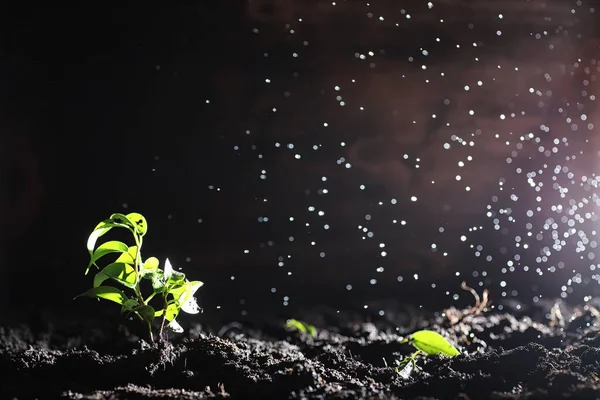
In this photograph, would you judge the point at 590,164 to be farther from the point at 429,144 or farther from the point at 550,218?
the point at 429,144

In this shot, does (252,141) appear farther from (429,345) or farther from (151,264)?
(429,345)

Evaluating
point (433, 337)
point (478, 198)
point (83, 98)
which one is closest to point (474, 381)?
point (433, 337)

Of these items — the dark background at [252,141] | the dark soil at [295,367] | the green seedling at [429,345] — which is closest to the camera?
the dark soil at [295,367]

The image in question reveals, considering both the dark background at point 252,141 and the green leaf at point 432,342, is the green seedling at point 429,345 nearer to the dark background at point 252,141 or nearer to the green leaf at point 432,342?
the green leaf at point 432,342

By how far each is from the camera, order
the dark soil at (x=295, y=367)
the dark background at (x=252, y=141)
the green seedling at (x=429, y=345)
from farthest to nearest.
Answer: the dark background at (x=252, y=141)
the green seedling at (x=429, y=345)
the dark soil at (x=295, y=367)

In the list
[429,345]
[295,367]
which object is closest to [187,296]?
[295,367]

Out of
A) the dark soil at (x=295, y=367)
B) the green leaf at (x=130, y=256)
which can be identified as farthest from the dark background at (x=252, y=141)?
the green leaf at (x=130, y=256)
